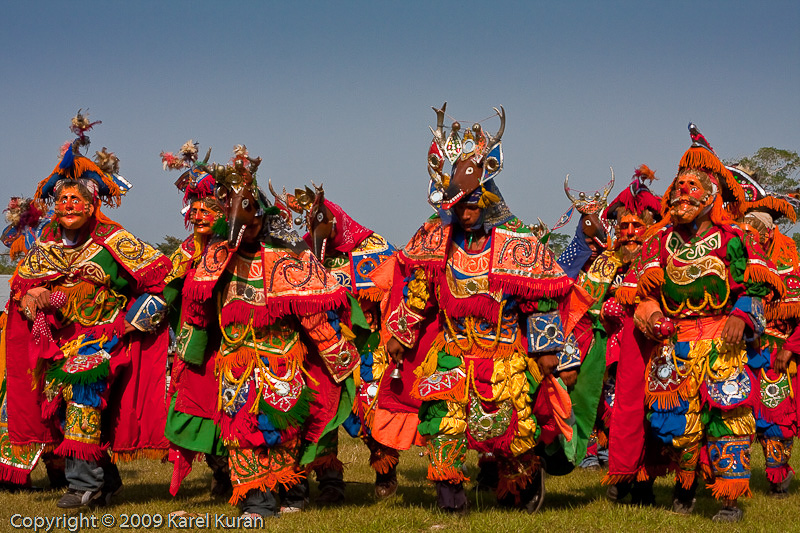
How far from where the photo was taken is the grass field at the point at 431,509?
21.0 ft

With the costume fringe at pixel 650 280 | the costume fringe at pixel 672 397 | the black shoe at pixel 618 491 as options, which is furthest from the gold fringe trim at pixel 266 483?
the costume fringe at pixel 650 280

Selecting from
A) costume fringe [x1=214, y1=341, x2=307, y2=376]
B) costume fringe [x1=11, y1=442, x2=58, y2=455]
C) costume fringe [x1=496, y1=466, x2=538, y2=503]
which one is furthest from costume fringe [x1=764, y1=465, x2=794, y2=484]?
costume fringe [x1=11, y1=442, x2=58, y2=455]

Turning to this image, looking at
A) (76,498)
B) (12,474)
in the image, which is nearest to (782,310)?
(76,498)

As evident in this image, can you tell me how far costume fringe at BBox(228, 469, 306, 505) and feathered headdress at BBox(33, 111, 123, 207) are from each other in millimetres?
2689

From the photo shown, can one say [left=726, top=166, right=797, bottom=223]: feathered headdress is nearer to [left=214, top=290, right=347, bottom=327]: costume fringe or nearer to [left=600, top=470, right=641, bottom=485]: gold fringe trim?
[left=600, top=470, right=641, bottom=485]: gold fringe trim

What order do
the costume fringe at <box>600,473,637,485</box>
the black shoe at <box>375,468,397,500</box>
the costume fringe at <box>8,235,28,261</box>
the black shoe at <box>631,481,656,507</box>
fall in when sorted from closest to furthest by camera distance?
the costume fringe at <box>600,473,637,485</box>, the black shoe at <box>631,481,656,507</box>, the black shoe at <box>375,468,397,500</box>, the costume fringe at <box>8,235,28,261</box>

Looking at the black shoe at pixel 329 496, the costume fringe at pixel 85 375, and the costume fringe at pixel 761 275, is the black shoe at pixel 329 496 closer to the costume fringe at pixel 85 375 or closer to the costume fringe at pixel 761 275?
the costume fringe at pixel 85 375

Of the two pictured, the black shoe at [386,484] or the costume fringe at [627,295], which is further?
the black shoe at [386,484]

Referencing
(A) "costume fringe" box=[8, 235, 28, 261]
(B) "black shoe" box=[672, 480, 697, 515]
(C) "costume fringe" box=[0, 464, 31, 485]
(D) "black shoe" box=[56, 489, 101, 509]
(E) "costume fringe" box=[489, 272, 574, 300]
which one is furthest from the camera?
(A) "costume fringe" box=[8, 235, 28, 261]

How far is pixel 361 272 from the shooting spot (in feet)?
27.2

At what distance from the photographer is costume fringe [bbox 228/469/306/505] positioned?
6.54 meters

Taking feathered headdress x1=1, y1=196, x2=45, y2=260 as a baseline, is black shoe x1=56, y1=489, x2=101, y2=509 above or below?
below

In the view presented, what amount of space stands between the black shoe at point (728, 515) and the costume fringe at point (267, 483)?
9.65 feet

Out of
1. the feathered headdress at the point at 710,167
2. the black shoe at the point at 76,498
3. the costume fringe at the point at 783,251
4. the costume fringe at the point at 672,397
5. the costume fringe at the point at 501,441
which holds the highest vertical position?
the feathered headdress at the point at 710,167
